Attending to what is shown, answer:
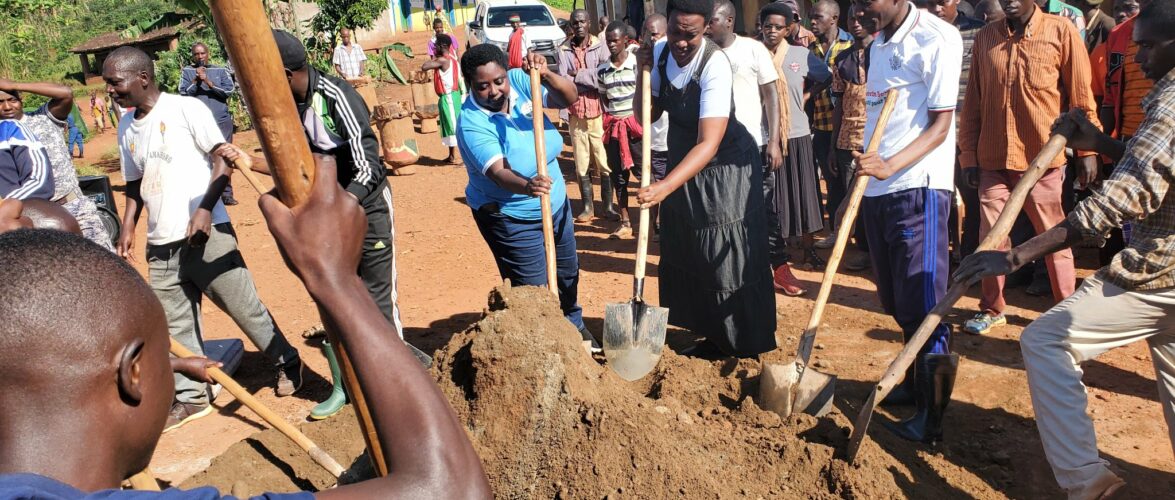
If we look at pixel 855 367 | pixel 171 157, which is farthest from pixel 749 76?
pixel 171 157

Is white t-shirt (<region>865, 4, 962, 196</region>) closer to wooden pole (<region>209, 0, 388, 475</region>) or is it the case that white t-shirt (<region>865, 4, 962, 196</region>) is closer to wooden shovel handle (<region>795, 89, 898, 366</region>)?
wooden shovel handle (<region>795, 89, 898, 366</region>)

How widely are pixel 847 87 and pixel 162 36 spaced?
2556 centimetres

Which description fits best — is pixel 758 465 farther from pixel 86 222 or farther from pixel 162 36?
pixel 162 36

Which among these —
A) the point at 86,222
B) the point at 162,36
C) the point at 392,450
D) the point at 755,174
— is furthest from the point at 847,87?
the point at 162,36

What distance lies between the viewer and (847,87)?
6.32 m

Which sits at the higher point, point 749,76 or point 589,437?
point 749,76

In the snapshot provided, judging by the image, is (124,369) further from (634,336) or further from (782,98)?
(782,98)

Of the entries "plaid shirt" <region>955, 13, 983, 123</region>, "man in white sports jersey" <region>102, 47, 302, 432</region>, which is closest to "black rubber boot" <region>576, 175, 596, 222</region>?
"plaid shirt" <region>955, 13, 983, 123</region>

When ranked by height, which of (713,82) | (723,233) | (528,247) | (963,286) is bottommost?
(528,247)

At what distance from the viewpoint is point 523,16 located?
20.8m

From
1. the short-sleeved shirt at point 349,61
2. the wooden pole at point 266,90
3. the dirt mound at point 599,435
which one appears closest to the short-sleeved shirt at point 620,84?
the dirt mound at point 599,435

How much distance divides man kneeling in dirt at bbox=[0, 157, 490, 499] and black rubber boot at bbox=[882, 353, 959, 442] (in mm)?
3023

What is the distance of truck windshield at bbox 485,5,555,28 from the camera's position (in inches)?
811

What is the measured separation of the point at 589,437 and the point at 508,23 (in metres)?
18.5
